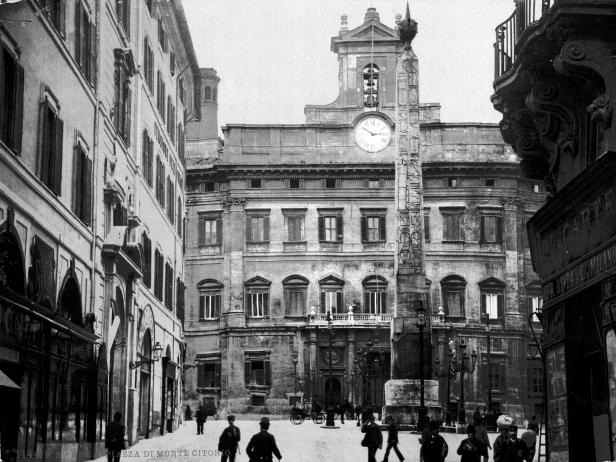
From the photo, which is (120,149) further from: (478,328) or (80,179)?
(478,328)

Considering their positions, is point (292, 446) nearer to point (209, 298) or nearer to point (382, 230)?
point (209, 298)

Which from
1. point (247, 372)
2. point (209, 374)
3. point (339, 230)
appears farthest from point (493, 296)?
point (209, 374)

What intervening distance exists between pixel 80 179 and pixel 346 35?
A: 45485 millimetres

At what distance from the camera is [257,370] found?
208ft

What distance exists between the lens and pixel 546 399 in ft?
52.4

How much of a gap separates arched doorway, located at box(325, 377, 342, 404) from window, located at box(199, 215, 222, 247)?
34.1 feet

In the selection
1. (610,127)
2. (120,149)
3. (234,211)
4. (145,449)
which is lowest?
(145,449)

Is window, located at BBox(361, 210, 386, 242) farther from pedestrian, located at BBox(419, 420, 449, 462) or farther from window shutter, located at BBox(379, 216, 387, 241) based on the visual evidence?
pedestrian, located at BBox(419, 420, 449, 462)

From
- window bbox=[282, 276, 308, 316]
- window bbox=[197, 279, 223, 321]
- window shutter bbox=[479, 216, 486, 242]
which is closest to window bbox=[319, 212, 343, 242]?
window bbox=[282, 276, 308, 316]

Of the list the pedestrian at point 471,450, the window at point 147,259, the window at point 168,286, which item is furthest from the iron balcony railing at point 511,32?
the window at point 168,286

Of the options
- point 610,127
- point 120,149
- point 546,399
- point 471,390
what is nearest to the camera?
point 610,127

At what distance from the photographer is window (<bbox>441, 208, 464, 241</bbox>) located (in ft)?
215

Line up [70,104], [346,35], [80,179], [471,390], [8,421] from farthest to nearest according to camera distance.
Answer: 1. [346,35]
2. [471,390]
3. [80,179]
4. [70,104]
5. [8,421]

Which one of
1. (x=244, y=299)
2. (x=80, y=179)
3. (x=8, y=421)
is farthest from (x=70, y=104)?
(x=244, y=299)
